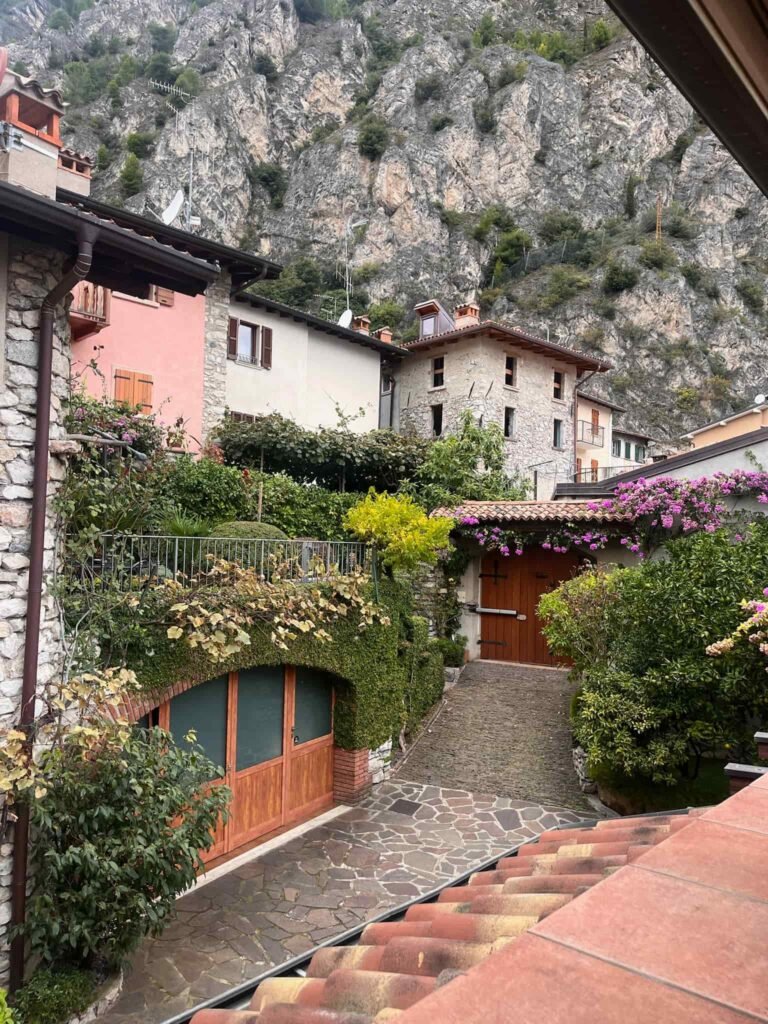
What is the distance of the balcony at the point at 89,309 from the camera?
13.2m

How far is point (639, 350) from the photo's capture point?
144 ft

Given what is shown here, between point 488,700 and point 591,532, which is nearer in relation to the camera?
point 488,700

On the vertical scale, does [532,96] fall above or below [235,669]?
above

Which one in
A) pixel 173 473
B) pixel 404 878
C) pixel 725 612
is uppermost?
pixel 173 473

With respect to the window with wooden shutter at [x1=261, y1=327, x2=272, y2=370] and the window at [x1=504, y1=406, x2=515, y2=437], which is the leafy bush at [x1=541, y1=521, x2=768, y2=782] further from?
the window at [x1=504, y1=406, x2=515, y2=437]

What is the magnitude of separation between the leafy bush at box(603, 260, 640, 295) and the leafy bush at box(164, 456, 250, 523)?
131ft

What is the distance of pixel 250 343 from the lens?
19.2 m

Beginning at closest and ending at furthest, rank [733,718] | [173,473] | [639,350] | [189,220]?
[733,718] → [173,473] → [189,220] → [639,350]

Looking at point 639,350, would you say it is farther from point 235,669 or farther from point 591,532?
point 235,669

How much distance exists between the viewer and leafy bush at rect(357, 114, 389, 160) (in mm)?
50156

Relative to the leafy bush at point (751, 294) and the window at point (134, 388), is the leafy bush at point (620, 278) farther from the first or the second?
the window at point (134, 388)

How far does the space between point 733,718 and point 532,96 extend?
197 feet

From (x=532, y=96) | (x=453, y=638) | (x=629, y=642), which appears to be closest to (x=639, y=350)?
(x=532, y=96)

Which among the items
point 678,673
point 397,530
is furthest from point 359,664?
point 678,673
